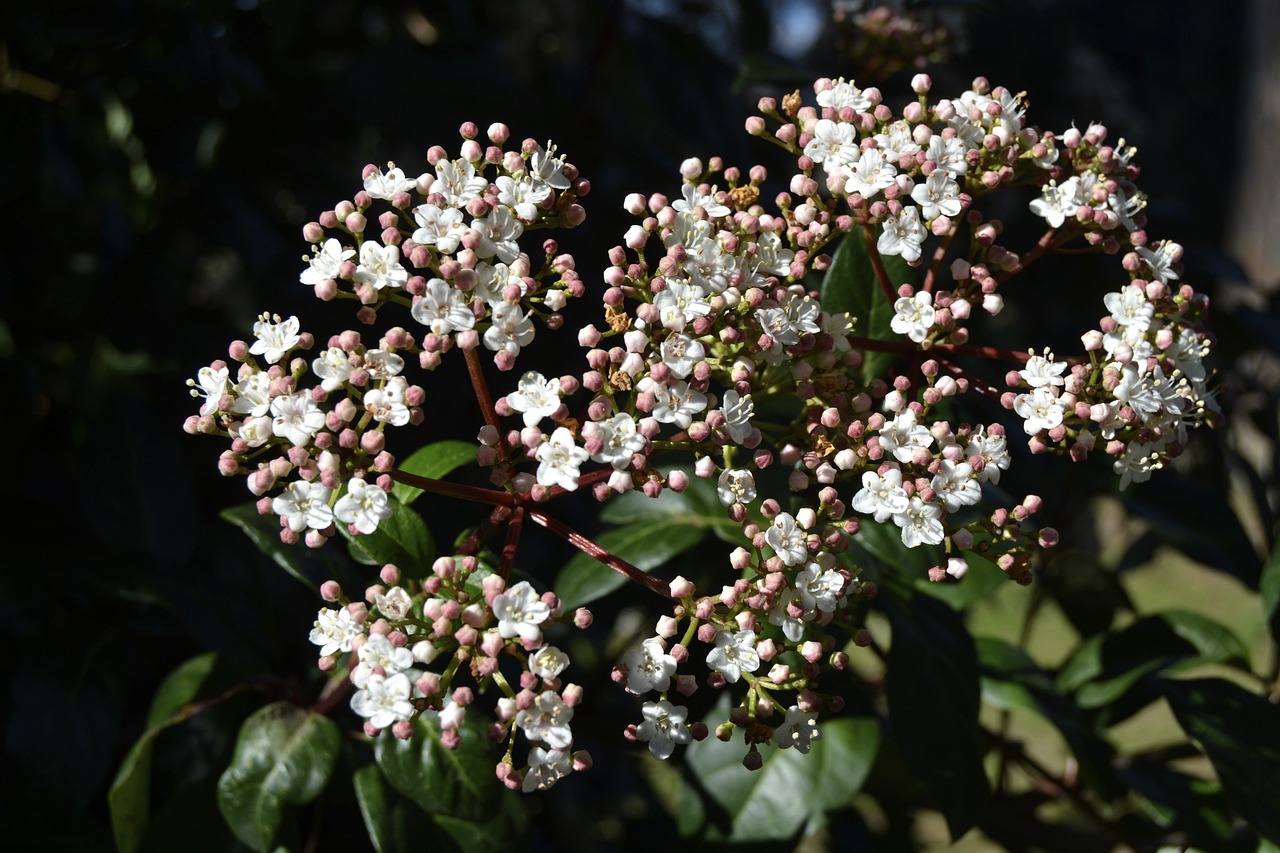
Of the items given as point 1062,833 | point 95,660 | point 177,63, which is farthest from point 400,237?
point 1062,833

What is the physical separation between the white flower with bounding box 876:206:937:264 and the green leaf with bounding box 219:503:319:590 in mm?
793

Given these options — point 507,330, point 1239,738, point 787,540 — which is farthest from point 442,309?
point 1239,738

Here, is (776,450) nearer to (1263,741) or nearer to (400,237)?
(400,237)

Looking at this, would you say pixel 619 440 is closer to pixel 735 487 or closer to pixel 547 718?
pixel 735 487

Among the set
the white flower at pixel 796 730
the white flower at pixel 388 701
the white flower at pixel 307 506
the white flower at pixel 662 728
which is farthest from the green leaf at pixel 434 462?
the white flower at pixel 796 730

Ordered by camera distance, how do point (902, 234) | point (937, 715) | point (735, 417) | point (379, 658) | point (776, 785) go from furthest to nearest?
1. point (776, 785)
2. point (937, 715)
3. point (902, 234)
4. point (735, 417)
5. point (379, 658)

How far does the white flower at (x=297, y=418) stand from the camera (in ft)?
3.68

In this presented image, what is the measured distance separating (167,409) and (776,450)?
1.37m

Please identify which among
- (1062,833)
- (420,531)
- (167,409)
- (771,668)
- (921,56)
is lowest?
(1062,833)

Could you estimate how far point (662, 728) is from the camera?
116 cm

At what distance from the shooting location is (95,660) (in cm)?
171

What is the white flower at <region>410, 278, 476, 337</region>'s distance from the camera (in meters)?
1.14

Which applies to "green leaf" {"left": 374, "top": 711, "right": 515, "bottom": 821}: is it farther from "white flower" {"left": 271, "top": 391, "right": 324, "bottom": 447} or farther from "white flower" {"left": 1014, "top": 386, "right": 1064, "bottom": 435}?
"white flower" {"left": 1014, "top": 386, "right": 1064, "bottom": 435}

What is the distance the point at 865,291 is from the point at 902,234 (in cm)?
15
